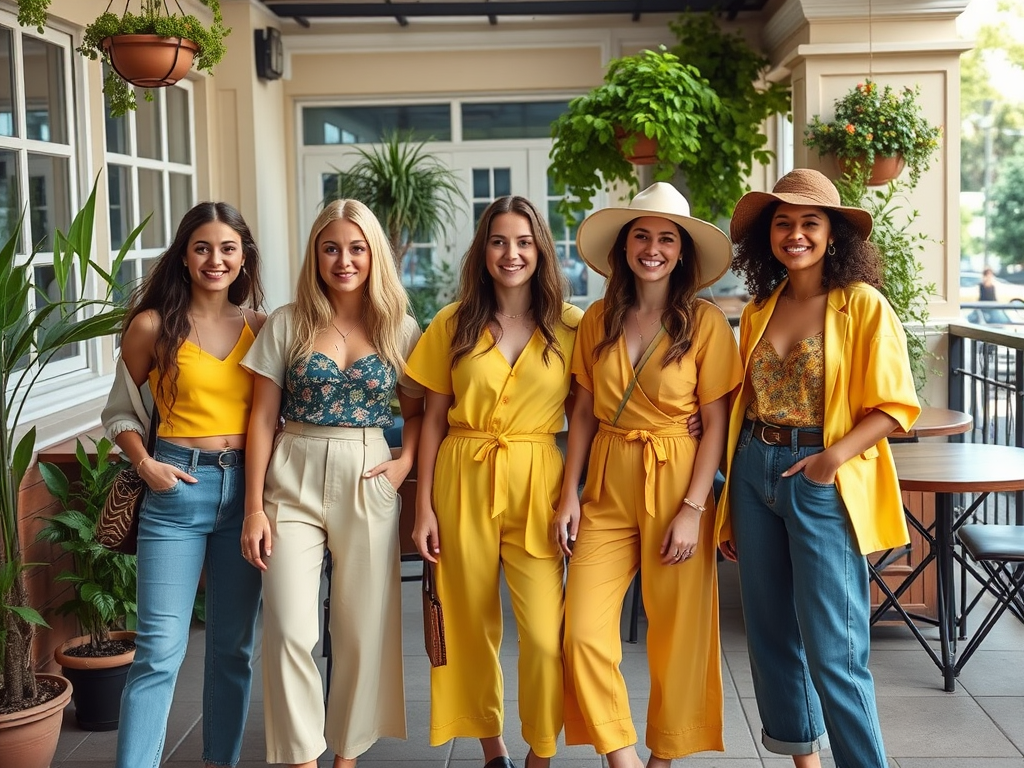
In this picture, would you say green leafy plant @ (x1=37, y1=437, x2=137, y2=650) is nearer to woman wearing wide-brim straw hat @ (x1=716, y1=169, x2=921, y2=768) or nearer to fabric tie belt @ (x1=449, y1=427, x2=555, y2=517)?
fabric tie belt @ (x1=449, y1=427, x2=555, y2=517)

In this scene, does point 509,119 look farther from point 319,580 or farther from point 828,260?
point 319,580

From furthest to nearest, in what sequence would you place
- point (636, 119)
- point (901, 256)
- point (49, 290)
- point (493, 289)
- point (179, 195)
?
point (179, 195)
point (636, 119)
point (901, 256)
point (49, 290)
point (493, 289)

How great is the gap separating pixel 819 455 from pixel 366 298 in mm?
1138

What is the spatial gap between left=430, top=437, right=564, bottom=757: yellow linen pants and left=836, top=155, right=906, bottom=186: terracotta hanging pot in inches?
132

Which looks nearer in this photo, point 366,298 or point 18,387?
point 366,298

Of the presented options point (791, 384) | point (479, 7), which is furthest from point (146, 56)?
point (479, 7)

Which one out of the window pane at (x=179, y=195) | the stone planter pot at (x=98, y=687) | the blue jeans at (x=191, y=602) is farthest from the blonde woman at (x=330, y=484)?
the window pane at (x=179, y=195)

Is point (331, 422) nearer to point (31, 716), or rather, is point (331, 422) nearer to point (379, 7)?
point (31, 716)

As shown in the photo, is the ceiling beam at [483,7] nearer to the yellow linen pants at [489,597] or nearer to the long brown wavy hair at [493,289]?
the long brown wavy hair at [493,289]

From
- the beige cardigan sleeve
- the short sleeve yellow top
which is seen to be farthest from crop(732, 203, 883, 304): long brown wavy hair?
the beige cardigan sleeve

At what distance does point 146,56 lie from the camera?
3811 millimetres

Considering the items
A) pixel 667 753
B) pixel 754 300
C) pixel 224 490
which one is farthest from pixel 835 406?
pixel 224 490

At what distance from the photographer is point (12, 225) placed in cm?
425

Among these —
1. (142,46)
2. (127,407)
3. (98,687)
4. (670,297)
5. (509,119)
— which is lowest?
(98,687)
